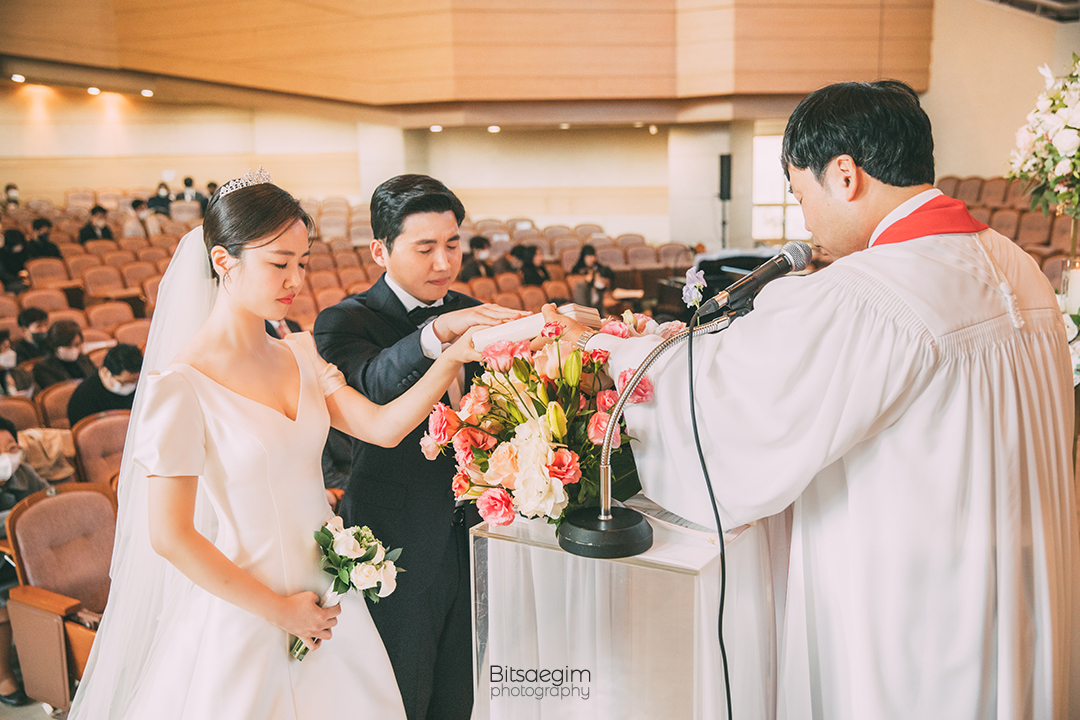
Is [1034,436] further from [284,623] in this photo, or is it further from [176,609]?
[176,609]

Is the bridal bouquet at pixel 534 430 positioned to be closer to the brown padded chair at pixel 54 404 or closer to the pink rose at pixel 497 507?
the pink rose at pixel 497 507

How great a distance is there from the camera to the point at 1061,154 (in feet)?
9.50

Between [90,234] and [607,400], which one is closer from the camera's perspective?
[607,400]

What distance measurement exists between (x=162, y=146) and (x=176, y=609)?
17.8 metres

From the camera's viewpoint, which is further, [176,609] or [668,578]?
[176,609]

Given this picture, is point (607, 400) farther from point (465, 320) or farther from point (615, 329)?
point (465, 320)

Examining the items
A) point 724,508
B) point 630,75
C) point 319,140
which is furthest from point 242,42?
point 724,508

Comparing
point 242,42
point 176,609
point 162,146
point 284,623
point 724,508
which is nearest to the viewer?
point 724,508

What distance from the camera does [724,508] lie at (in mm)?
1465

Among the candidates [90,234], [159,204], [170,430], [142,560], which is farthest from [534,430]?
[159,204]

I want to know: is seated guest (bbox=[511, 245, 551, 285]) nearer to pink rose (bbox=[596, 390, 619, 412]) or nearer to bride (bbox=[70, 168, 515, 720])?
bride (bbox=[70, 168, 515, 720])

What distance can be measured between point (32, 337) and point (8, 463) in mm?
2848

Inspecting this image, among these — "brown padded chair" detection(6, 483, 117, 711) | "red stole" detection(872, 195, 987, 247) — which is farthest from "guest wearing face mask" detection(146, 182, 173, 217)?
"red stole" detection(872, 195, 987, 247)

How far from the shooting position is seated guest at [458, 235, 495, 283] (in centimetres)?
977
